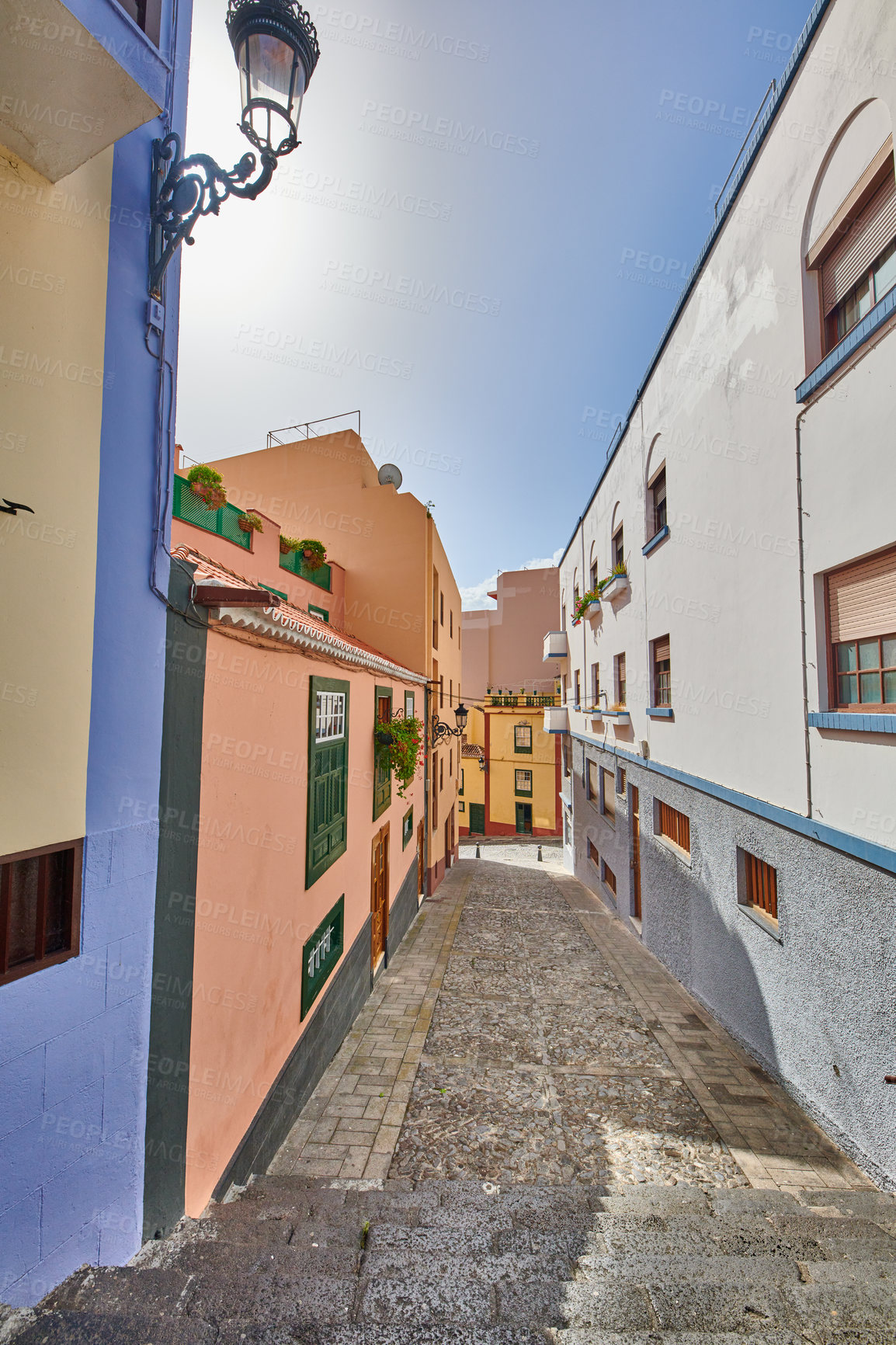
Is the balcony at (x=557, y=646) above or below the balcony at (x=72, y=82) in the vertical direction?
below

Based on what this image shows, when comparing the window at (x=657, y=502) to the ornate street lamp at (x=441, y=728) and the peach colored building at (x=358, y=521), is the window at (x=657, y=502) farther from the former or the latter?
the ornate street lamp at (x=441, y=728)

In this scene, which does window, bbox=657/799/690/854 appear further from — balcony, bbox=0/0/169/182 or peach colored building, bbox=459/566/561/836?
peach colored building, bbox=459/566/561/836

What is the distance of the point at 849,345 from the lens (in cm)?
449

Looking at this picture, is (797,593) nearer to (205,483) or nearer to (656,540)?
(656,540)

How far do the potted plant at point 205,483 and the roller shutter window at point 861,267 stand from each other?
6754 mm

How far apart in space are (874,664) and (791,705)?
3.55 ft

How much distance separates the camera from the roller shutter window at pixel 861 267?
4352mm

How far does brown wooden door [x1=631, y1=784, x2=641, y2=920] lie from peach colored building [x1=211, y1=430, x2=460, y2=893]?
229 inches

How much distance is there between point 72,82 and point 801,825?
271 inches

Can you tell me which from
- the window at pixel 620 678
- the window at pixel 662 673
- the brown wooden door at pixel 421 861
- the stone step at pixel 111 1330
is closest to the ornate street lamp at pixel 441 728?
the brown wooden door at pixel 421 861

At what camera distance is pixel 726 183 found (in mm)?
6805

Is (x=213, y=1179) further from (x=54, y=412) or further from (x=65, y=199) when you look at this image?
(x=65, y=199)

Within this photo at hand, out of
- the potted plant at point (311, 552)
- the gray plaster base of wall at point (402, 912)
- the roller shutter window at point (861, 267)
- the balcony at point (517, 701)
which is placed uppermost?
the roller shutter window at point (861, 267)

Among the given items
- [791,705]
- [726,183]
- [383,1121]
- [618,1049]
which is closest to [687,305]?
[726,183]
